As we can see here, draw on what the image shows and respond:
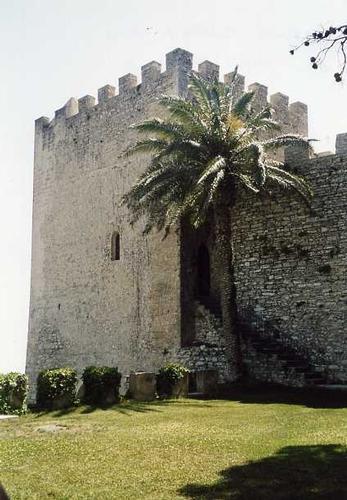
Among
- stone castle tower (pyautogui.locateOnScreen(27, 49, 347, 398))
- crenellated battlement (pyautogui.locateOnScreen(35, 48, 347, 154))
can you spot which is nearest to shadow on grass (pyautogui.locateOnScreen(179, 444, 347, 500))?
stone castle tower (pyautogui.locateOnScreen(27, 49, 347, 398))

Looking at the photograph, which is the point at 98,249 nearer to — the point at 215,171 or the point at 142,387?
the point at 215,171

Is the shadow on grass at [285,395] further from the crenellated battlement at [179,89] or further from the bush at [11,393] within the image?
the crenellated battlement at [179,89]

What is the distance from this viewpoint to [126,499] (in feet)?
19.6

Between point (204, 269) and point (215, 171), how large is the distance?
494 cm

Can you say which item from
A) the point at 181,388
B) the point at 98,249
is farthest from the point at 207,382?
the point at 98,249

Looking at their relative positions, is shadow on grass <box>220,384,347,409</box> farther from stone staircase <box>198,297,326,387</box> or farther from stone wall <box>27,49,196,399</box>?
stone wall <box>27,49,196,399</box>

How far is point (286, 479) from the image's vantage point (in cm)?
658

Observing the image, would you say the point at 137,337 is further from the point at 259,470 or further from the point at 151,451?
the point at 259,470

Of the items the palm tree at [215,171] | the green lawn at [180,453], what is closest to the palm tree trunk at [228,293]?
the palm tree at [215,171]

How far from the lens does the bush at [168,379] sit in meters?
14.3

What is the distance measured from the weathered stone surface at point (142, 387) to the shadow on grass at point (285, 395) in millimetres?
1679

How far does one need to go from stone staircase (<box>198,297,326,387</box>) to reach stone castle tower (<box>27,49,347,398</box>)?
0.14 m

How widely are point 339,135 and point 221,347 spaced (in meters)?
6.86

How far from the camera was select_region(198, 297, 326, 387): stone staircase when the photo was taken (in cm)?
1565
